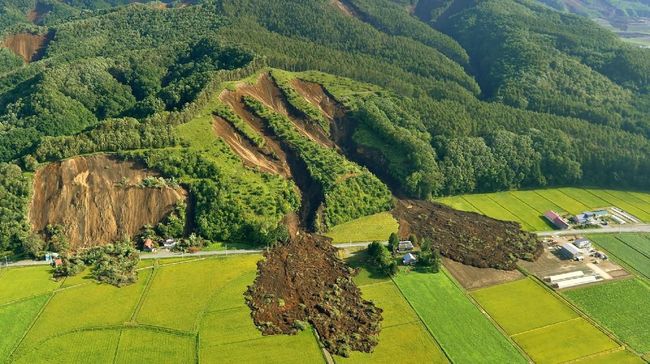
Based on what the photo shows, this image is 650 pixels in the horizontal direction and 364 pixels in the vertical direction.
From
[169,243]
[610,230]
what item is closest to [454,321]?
[169,243]

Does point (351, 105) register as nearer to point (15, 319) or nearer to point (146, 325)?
point (146, 325)

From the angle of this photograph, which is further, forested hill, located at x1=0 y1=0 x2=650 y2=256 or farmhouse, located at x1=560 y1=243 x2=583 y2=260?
forested hill, located at x1=0 y1=0 x2=650 y2=256

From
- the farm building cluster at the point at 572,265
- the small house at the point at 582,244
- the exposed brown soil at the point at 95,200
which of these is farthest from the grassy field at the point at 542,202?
the exposed brown soil at the point at 95,200

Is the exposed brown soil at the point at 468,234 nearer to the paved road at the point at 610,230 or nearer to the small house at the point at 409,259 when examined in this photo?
the paved road at the point at 610,230

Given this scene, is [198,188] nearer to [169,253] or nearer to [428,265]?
[169,253]

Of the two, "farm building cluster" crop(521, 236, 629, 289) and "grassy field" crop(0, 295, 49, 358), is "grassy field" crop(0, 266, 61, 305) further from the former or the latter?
"farm building cluster" crop(521, 236, 629, 289)

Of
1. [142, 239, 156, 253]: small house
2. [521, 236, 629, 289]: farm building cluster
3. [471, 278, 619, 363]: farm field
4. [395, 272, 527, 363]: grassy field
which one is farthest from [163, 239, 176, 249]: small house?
[521, 236, 629, 289]: farm building cluster
